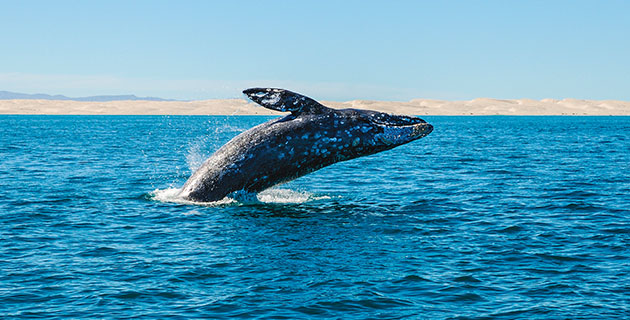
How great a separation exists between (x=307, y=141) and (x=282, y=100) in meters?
1.78

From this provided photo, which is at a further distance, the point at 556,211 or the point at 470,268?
the point at 556,211

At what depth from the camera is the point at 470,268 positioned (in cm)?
1207

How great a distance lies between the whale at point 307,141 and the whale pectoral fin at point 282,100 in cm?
4

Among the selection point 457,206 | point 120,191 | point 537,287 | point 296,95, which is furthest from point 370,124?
point 120,191

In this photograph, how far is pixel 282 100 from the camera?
621 inches

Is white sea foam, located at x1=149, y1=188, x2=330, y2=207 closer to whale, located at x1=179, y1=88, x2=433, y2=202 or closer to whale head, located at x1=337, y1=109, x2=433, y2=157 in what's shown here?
whale, located at x1=179, y1=88, x2=433, y2=202

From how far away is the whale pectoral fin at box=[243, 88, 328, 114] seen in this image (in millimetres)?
15156

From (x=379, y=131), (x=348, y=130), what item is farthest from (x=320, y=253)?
(x=379, y=131)

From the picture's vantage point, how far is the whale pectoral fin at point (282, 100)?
15156mm

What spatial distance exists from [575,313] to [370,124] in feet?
27.8

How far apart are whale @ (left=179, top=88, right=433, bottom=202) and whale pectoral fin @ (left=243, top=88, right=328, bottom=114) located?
0.13 ft

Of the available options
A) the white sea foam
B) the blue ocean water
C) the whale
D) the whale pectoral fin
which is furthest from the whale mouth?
the white sea foam

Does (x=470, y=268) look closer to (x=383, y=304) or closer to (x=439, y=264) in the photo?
(x=439, y=264)

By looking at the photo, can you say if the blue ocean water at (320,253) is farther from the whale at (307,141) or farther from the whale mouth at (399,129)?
the whale mouth at (399,129)
